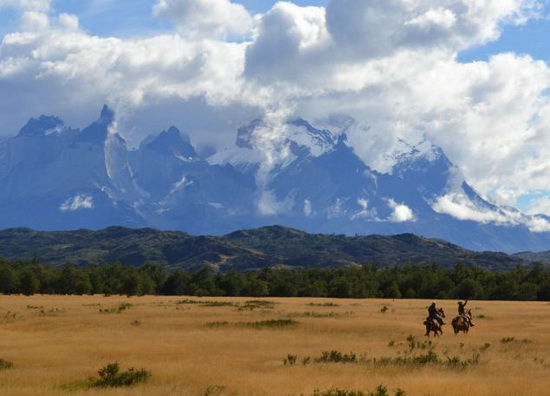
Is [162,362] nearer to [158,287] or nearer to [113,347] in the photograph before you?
[113,347]

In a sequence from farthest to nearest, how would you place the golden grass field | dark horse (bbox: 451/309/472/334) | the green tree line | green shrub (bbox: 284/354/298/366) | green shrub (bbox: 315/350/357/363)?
the green tree line, dark horse (bbox: 451/309/472/334), green shrub (bbox: 315/350/357/363), green shrub (bbox: 284/354/298/366), the golden grass field

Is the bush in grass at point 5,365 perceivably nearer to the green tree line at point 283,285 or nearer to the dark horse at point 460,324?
the dark horse at point 460,324

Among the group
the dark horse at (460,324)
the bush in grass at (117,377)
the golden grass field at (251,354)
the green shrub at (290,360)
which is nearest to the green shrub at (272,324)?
the golden grass field at (251,354)

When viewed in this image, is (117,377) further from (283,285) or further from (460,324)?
(283,285)

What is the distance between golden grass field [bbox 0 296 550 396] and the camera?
915 inches

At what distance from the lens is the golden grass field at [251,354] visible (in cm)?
2325

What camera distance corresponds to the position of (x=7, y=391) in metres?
21.9

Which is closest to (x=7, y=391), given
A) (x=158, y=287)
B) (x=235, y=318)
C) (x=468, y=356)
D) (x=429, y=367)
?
(x=429, y=367)

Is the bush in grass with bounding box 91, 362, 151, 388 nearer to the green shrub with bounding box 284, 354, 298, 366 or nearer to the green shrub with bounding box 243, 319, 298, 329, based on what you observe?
the green shrub with bounding box 284, 354, 298, 366

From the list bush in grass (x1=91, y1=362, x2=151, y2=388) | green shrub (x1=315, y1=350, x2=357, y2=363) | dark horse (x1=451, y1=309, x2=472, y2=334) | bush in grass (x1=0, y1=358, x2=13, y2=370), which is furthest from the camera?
dark horse (x1=451, y1=309, x2=472, y2=334)

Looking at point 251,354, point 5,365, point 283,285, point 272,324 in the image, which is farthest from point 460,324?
point 283,285

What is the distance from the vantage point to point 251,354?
32531mm

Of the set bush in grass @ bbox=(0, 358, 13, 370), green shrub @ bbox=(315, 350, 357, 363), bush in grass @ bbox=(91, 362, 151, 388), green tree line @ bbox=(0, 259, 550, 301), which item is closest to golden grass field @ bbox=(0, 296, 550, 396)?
bush in grass @ bbox=(0, 358, 13, 370)

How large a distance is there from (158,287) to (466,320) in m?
120
